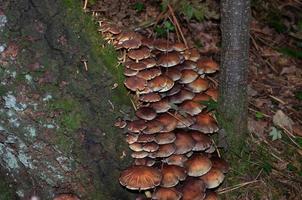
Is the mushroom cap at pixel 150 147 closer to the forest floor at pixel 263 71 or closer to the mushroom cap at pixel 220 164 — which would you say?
the mushroom cap at pixel 220 164

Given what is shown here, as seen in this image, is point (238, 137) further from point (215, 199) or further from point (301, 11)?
point (301, 11)

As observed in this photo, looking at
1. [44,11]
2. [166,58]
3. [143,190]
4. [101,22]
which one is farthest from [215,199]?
[44,11]

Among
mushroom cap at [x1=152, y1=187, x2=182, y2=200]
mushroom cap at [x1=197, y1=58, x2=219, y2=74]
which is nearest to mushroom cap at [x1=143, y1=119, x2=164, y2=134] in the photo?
mushroom cap at [x1=152, y1=187, x2=182, y2=200]

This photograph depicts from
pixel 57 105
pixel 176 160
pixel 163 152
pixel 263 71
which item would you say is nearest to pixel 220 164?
pixel 176 160

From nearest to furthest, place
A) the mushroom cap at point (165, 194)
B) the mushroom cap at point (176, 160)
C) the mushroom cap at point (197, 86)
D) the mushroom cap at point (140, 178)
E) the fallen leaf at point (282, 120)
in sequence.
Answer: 1. the mushroom cap at point (140, 178)
2. the mushroom cap at point (165, 194)
3. the mushroom cap at point (176, 160)
4. the mushroom cap at point (197, 86)
5. the fallen leaf at point (282, 120)

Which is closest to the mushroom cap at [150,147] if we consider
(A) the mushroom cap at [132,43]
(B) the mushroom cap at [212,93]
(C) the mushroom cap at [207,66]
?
(A) the mushroom cap at [132,43]

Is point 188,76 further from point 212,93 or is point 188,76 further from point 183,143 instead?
point 183,143
